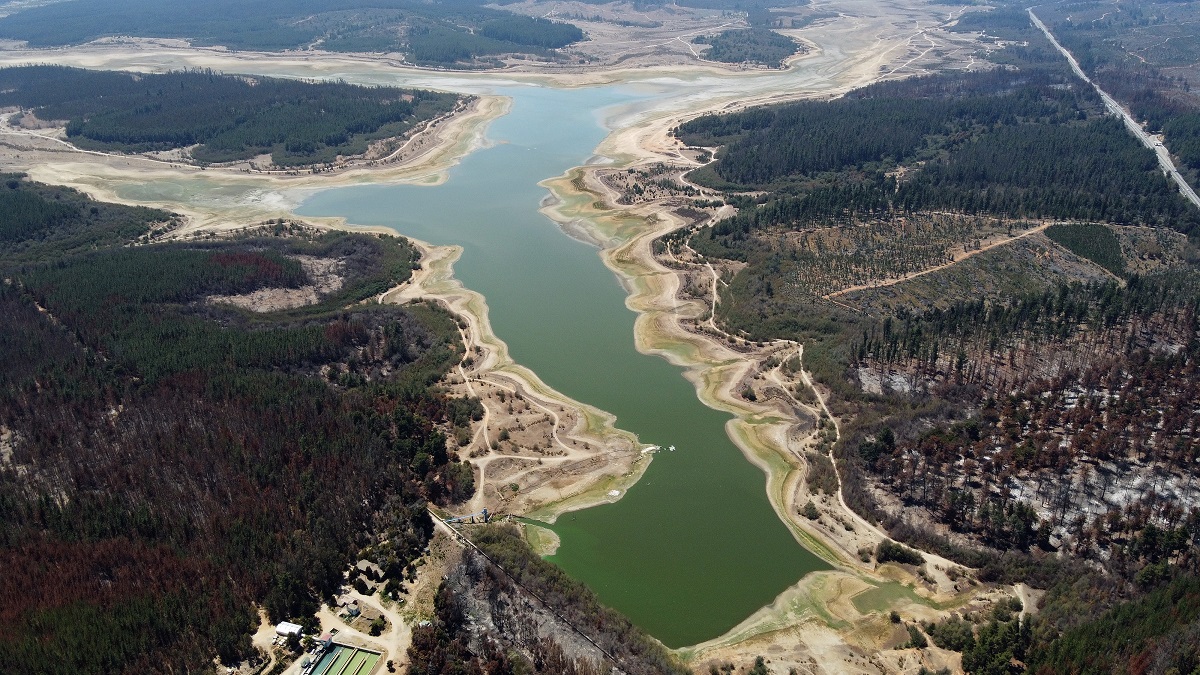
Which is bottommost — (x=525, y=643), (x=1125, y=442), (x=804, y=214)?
(x=525, y=643)

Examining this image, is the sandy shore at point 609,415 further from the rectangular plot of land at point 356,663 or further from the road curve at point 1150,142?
the road curve at point 1150,142

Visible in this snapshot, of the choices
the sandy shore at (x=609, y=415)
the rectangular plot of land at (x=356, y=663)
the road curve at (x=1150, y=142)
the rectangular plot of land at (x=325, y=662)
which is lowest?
the rectangular plot of land at (x=356, y=663)

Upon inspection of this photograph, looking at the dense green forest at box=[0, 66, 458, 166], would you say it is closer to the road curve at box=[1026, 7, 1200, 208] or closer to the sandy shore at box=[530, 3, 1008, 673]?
the sandy shore at box=[530, 3, 1008, 673]

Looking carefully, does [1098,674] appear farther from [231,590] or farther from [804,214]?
[804,214]

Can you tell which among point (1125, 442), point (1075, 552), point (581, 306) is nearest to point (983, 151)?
point (581, 306)

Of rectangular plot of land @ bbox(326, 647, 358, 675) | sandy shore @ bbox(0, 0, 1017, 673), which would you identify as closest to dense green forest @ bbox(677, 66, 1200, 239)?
sandy shore @ bbox(0, 0, 1017, 673)

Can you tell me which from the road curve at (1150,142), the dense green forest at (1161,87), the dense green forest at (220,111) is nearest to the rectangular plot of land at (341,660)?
the road curve at (1150,142)

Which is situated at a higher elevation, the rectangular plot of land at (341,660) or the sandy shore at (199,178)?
the sandy shore at (199,178)

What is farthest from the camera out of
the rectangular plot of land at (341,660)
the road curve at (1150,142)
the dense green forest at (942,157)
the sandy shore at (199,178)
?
the sandy shore at (199,178)
